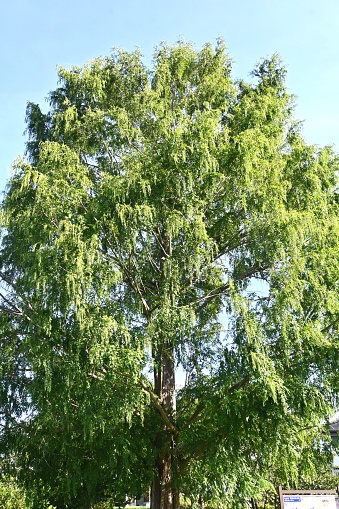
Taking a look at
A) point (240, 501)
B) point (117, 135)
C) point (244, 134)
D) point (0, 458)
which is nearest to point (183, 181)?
point (244, 134)

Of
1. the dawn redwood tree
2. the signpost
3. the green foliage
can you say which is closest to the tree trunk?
the dawn redwood tree

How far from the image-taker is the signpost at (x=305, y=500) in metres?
9.14

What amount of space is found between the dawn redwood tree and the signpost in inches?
58.0

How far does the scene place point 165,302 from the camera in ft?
23.4

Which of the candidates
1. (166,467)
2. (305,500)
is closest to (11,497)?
(166,467)

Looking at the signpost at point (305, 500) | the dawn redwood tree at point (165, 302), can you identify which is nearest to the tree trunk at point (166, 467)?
the dawn redwood tree at point (165, 302)

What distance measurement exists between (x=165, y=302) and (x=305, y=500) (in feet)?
17.2

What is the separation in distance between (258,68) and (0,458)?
9.16 metres

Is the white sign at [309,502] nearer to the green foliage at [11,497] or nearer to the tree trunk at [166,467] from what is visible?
the tree trunk at [166,467]

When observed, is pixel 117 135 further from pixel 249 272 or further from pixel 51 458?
pixel 51 458

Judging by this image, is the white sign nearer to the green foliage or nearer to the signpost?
the signpost

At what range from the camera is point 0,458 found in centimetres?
846

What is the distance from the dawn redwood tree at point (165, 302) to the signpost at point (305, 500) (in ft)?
4.84

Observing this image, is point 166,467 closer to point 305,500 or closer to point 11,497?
point 305,500
